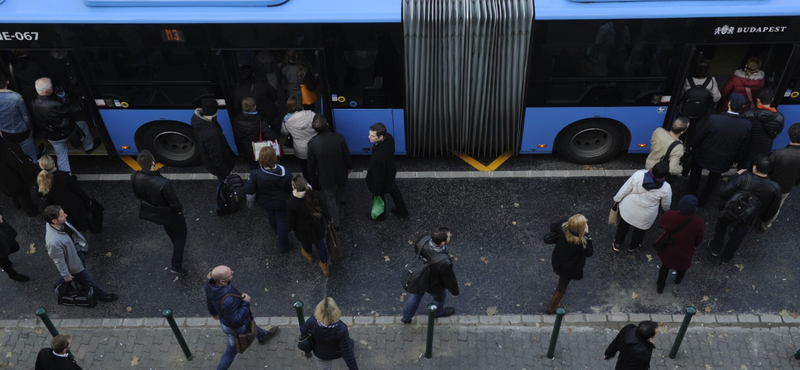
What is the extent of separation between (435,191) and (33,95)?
6191 millimetres

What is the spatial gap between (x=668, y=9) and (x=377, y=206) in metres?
4.65

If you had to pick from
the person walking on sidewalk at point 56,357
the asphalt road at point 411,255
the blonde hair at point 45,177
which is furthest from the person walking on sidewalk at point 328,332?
the blonde hair at point 45,177

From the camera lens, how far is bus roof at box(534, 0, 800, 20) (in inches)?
331

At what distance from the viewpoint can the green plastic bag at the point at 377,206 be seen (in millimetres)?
8859

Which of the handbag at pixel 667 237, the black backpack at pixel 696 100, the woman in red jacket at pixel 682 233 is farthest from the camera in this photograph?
the black backpack at pixel 696 100

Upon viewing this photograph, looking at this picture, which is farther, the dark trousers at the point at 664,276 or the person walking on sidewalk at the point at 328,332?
the dark trousers at the point at 664,276

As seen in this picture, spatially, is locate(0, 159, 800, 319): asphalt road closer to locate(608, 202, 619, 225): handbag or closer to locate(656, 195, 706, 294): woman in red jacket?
locate(608, 202, 619, 225): handbag

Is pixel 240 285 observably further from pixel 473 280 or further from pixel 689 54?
pixel 689 54

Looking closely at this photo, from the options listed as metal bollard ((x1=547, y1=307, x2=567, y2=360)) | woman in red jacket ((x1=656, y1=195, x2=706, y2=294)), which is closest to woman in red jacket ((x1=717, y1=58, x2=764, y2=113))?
woman in red jacket ((x1=656, y1=195, x2=706, y2=294))

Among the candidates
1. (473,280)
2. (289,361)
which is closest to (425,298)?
(473,280)

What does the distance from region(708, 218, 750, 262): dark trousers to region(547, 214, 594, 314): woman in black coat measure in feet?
7.15

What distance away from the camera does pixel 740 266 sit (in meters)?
8.18

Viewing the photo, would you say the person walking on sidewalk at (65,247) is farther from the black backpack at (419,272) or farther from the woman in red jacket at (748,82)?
the woman in red jacket at (748,82)

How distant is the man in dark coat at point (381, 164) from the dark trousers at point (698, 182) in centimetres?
410
